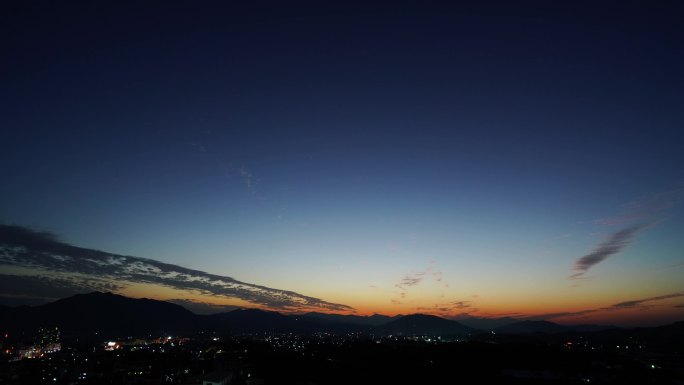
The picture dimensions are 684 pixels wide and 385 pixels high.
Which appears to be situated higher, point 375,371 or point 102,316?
point 375,371

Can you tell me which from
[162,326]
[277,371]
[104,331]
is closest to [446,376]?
[277,371]

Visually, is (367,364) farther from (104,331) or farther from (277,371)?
(104,331)

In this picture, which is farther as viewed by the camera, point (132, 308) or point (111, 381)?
point (132, 308)

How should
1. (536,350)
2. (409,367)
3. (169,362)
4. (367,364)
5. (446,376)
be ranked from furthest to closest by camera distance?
(536,350) < (169,362) < (367,364) < (409,367) < (446,376)

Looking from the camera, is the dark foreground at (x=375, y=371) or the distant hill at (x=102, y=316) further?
the distant hill at (x=102, y=316)

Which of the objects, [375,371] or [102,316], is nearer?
[375,371]

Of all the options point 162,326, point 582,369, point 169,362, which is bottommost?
point 162,326

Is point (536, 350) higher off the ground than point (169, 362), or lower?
higher

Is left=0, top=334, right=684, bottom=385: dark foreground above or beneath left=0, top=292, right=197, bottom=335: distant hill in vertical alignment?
above

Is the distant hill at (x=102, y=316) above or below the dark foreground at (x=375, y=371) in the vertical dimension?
below

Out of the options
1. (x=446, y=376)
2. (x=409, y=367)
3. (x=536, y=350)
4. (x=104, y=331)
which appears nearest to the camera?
(x=446, y=376)

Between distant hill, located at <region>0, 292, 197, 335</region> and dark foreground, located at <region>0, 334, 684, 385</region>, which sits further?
distant hill, located at <region>0, 292, 197, 335</region>
